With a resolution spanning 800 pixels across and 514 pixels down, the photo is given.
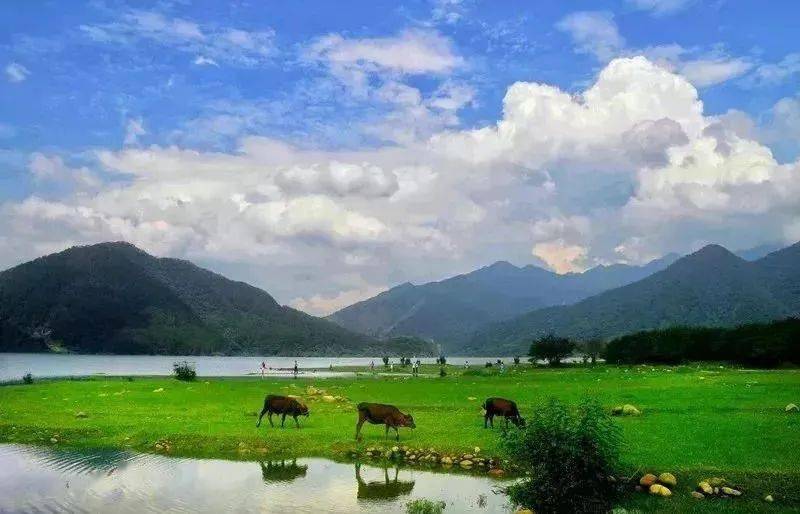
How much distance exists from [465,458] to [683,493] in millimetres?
9155

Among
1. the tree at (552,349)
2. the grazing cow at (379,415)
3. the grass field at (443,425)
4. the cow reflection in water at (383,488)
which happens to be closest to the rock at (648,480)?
the grass field at (443,425)

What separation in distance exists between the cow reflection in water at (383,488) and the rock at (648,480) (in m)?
8.02

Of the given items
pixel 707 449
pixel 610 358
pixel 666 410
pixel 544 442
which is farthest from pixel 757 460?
pixel 610 358

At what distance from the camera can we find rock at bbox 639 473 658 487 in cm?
2206

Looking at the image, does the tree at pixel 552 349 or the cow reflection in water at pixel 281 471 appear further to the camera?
the tree at pixel 552 349

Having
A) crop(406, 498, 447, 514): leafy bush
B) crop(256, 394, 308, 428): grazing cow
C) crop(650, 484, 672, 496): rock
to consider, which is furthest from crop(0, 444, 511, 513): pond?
crop(256, 394, 308, 428): grazing cow

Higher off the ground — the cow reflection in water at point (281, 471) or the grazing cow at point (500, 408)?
the grazing cow at point (500, 408)

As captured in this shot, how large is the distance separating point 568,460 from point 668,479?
4.88 m

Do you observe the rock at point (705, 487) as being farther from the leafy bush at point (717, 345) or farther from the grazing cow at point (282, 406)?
the leafy bush at point (717, 345)

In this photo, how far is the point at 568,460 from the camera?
19.8 meters

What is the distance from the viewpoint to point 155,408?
45.4m

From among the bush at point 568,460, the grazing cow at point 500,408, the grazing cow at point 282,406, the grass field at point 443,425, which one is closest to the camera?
the bush at point 568,460

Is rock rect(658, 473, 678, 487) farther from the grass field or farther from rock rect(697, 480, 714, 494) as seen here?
rock rect(697, 480, 714, 494)

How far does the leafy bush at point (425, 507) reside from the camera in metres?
20.4
